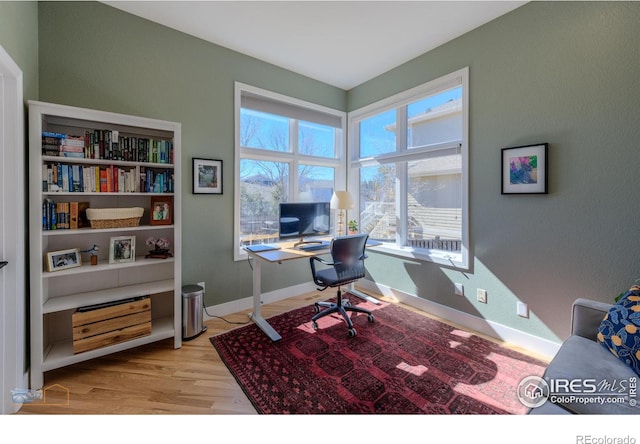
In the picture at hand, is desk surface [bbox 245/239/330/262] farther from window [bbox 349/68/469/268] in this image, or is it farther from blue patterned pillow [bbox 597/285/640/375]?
blue patterned pillow [bbox 597/285/640/375]

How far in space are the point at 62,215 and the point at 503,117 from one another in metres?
3.55

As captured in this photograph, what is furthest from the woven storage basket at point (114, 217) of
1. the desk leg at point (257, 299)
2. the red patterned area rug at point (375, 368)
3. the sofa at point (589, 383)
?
the sofa at point (589, 383)

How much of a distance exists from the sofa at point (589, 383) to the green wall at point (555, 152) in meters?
0.81

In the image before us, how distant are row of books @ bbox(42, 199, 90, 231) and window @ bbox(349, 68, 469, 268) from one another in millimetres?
2950

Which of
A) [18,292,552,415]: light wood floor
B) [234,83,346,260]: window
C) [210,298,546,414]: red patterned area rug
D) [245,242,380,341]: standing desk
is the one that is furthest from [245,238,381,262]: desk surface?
[18,292,552,415]: light wood floor

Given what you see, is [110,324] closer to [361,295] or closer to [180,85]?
[180,85]

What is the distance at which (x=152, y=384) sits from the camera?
1745 mm

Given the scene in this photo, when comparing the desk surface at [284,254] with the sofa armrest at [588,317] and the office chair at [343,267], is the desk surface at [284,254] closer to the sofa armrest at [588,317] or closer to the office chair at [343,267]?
the office chair at [343,267]

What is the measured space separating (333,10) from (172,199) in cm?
210

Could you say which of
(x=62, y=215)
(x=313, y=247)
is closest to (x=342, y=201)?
(x=313, y=247)
